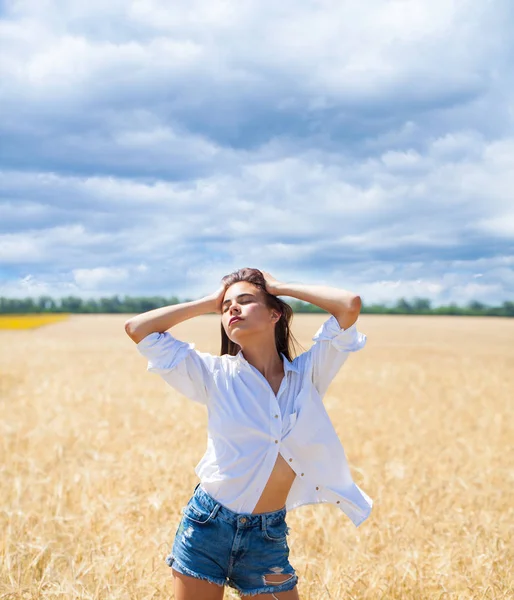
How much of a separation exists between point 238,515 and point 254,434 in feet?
1.08

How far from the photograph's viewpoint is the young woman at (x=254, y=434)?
2812 millimetres

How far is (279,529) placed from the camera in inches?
114

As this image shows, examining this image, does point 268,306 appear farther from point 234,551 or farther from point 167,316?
point 234,551

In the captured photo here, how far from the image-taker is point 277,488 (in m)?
2.92

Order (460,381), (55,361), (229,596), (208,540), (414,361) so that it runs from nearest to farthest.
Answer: (208,540) → (229,596) → (460,381) → (55,361) → (414,361)

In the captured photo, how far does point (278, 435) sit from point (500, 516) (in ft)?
10.1

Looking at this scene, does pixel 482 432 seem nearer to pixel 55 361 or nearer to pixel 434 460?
pixel 434 460

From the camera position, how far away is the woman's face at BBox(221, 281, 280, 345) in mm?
2994

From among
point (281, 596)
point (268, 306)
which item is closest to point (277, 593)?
point (281, 596)

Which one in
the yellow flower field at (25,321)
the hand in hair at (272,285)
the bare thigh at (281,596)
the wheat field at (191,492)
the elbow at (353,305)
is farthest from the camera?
the yellow flower field at (25,321)

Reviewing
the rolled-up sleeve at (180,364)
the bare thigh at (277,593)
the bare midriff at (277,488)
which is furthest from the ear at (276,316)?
the bare thigh at (277,593)

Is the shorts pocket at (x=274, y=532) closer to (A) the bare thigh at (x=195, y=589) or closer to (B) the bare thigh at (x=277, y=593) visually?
(B) the bare thigh at (x=277, y=593)

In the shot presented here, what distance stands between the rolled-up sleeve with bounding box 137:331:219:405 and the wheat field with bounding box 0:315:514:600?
116 centimetres

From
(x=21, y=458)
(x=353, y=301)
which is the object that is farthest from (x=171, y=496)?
(x=353, y=301)
